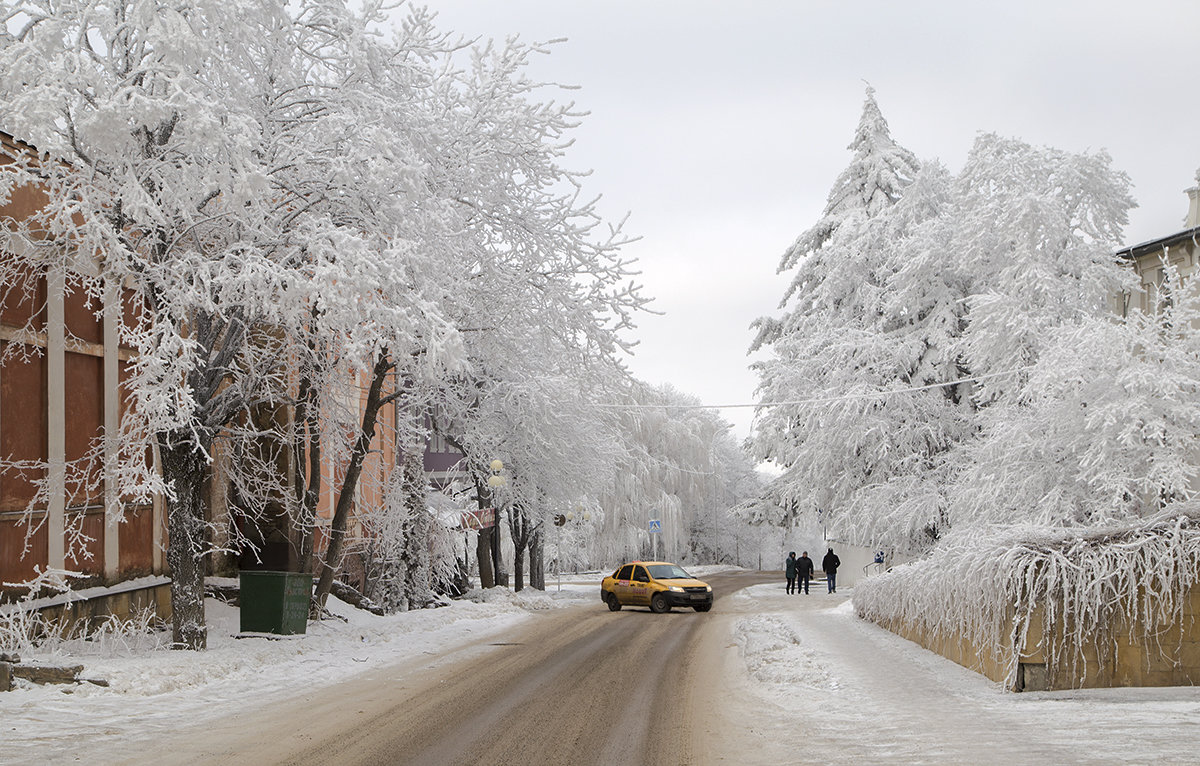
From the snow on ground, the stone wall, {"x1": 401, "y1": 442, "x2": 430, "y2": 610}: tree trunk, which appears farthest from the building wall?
the stone wall

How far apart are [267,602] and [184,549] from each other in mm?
3191

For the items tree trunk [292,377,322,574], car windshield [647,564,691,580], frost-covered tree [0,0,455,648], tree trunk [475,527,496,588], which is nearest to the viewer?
frost-covered tree [0,0,455,648]

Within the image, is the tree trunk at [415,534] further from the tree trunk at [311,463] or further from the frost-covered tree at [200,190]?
the frost-covered tree at [200,190]

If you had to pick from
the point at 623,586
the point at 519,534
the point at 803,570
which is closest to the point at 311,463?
the point at 623,586

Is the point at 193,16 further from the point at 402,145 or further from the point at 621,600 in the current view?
the point at 621,600

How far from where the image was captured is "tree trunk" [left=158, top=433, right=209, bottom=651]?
49.2 ft

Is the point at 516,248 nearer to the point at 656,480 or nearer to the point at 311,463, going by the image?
the point at 311,463

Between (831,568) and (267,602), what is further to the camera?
(831,568)

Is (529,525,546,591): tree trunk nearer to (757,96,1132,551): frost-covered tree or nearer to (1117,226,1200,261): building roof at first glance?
(757,96,1132,551): frost-covered tree

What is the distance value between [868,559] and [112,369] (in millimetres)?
32685

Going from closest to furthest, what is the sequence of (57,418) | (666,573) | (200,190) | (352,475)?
1. (200,190)
2. (57,418)
3. (352,475)
4. (666,573)

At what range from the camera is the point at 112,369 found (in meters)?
17.0

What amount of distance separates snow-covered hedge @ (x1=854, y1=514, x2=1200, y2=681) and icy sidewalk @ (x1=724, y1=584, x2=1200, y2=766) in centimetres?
57

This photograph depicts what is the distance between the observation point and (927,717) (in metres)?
10.7
